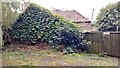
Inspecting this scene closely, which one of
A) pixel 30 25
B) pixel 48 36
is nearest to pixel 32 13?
pixel 30 25

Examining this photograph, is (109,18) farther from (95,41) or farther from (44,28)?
(44,28)

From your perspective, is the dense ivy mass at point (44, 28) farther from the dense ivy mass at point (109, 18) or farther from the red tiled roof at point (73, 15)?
the red tiled roof at point (73, 15)

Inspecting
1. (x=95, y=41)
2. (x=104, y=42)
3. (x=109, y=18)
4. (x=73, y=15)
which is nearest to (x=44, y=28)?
(x=95, y=41)

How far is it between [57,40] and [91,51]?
156 cm

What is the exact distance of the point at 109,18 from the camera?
31.7 feet

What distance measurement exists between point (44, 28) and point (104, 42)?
9.53 feet

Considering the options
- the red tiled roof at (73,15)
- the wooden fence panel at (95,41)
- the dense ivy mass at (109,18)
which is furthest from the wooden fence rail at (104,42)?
the red tiled roof at (73,15)

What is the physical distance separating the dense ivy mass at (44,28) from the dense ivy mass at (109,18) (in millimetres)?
1541

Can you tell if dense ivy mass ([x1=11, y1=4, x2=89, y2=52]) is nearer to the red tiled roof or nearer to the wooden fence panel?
the wooden fence panel

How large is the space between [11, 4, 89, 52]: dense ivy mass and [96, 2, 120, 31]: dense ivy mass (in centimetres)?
154

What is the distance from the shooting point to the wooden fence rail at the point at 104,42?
777cm

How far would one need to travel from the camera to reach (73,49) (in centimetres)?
882

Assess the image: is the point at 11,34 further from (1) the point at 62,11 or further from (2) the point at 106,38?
(1) the point at 62,11

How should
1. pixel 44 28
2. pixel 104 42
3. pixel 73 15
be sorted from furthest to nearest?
pixel 73 15
pixel 44 28
pixel 104 42
